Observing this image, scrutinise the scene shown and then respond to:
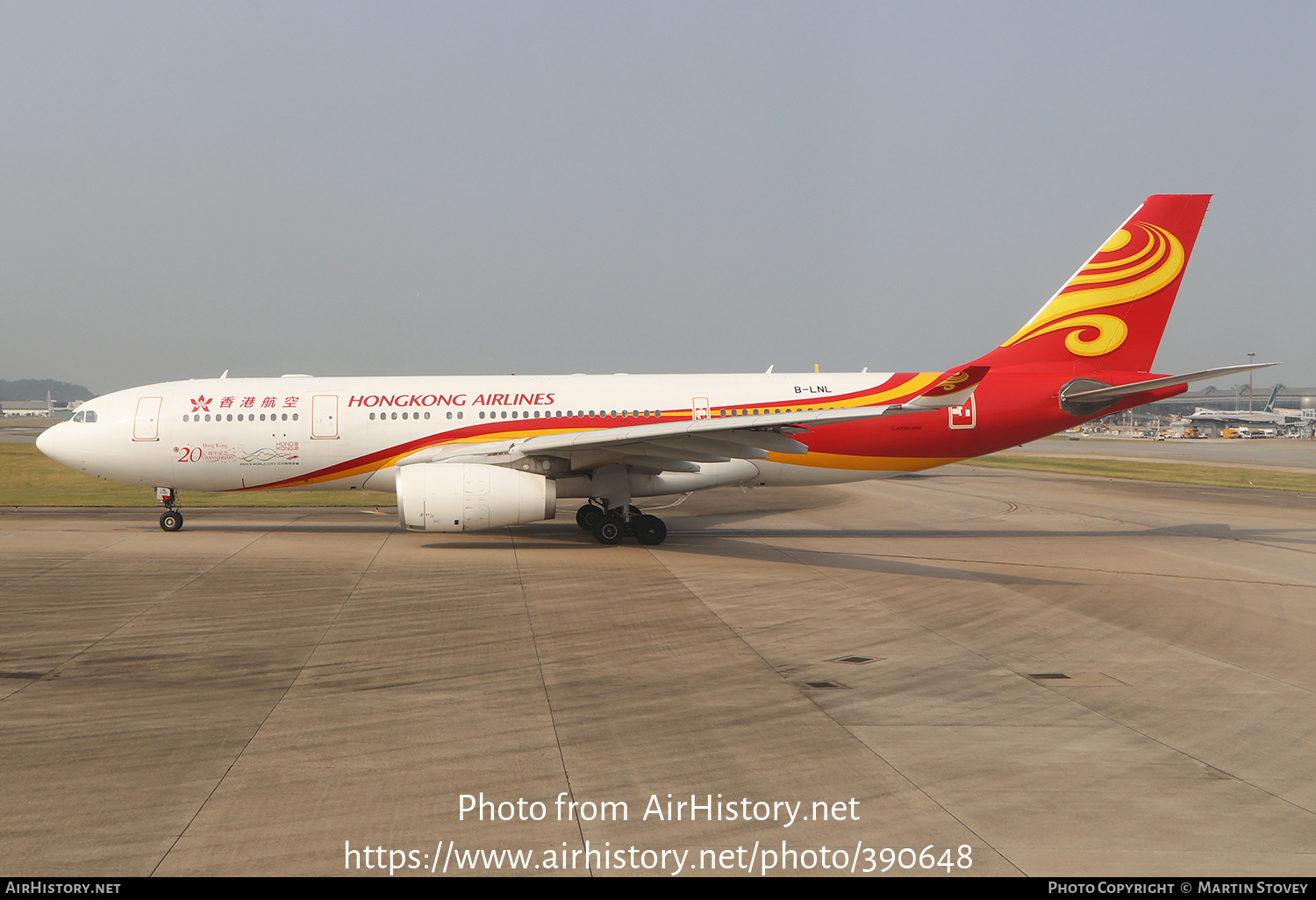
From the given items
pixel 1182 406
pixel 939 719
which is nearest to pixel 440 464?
pixel 939 719

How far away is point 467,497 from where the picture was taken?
15445mm

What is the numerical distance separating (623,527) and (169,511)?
10.2 metres

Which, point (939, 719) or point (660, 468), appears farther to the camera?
point (660, 468)

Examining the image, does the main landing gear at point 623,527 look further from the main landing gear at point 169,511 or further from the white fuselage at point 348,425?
the main landing gear at point 169,511

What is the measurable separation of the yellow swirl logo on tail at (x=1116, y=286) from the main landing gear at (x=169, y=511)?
1864cm

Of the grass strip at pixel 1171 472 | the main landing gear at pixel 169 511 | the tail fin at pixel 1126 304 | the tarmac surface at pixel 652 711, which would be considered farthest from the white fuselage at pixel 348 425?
the grass strip at pixel 1171 472

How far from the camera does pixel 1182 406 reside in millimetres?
184125

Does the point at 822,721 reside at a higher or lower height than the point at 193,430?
lower

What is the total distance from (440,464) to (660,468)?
4.27 m

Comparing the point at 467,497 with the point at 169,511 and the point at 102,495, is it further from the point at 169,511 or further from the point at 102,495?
the point at 102,495

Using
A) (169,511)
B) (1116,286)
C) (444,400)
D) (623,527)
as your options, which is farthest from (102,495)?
(1116,286)

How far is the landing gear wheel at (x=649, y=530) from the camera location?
17.4 m

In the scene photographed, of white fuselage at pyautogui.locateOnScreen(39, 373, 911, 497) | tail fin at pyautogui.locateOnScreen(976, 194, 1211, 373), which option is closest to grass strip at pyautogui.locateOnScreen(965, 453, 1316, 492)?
tail fin at pyautogui.locateOnScreen(976, 194, 1211, 373)

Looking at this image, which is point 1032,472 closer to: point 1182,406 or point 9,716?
point 9,716
